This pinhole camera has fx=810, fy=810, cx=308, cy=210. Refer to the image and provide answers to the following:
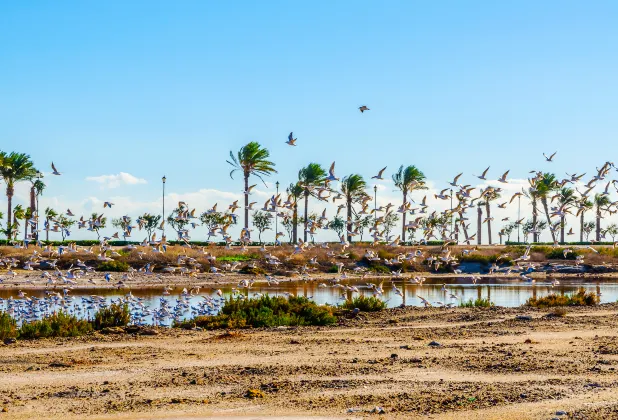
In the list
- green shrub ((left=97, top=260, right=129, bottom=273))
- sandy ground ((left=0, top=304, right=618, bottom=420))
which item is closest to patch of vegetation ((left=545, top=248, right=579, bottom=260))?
green shrub ((left=97, top=260, right=129, bottom=273))

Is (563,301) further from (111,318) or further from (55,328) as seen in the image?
(55,328)

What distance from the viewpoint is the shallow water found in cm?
2713

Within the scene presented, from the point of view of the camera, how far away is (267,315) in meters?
22.8

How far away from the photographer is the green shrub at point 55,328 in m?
19.7

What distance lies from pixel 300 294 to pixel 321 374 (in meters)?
26.4

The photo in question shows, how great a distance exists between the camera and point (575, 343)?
57.9 feet

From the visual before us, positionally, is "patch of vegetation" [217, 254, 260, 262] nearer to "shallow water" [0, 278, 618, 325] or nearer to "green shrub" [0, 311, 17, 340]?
"shallow water" [0, 278, 618, 325]

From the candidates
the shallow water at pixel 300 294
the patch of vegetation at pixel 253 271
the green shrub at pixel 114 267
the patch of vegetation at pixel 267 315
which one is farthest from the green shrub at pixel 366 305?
the green shrub at pixel 114 267

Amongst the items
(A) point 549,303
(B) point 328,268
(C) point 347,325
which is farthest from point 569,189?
(C) point 347,325

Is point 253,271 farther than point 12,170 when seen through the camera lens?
No

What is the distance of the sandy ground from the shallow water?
672cm

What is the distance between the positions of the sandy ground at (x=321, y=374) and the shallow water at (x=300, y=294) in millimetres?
6723

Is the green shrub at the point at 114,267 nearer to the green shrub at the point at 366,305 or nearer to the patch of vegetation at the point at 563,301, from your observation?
the green shrub at the point at 366,305

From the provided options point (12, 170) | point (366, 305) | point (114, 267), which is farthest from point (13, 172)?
point (366, 305)
